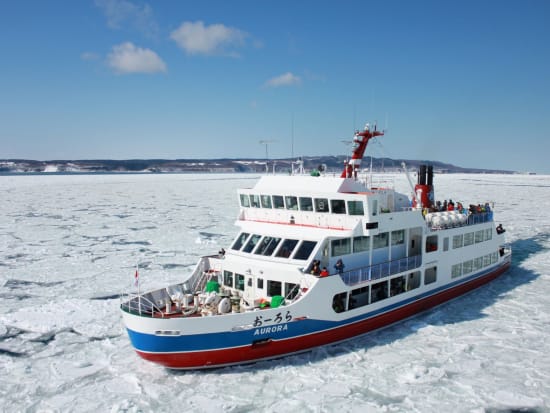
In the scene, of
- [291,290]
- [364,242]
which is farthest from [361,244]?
[291,290]

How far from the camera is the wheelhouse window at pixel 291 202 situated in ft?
50.5

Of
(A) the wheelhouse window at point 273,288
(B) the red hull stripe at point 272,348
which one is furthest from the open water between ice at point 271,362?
(A) the wheelhouse window at point 273,288

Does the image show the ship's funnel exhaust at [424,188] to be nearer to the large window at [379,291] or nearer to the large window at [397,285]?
the large window at [397,285]

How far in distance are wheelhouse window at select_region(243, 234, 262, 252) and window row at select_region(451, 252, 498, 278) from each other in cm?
891

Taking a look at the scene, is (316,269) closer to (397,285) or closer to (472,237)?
(397,285)

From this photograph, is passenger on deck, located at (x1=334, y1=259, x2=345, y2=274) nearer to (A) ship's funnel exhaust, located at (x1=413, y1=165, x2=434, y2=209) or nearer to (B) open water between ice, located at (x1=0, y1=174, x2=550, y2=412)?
(B) open water between ice, located at (x1=0, y1=174, x2=550, y2=412)

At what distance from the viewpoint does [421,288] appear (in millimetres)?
16766

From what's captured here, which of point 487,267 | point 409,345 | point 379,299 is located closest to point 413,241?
point 379,299

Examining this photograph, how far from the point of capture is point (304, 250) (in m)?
14.1

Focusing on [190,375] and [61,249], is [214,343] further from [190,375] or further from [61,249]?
[61,249]

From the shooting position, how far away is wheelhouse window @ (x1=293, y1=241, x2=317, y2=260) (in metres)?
14.0

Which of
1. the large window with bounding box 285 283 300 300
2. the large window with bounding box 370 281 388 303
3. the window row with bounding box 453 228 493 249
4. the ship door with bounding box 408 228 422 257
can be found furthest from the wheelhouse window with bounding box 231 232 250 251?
the window row with bounding box 453 228 493 249

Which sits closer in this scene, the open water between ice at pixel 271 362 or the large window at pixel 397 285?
the open water between ice at pixel 271 362

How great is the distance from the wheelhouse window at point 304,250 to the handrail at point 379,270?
1.24m
